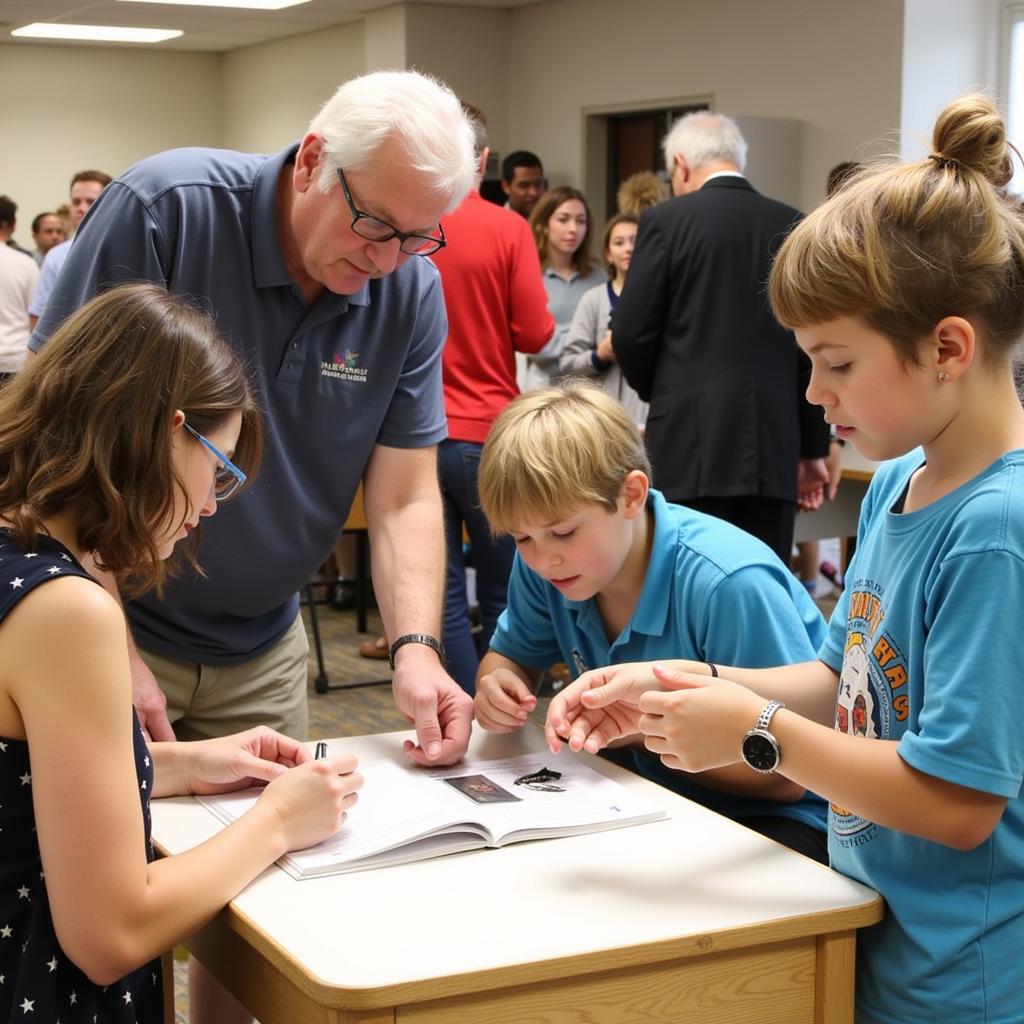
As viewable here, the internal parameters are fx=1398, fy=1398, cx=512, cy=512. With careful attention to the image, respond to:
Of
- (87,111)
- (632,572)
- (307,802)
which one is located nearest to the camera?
(307,802)

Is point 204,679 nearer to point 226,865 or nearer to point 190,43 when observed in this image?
point 226,865

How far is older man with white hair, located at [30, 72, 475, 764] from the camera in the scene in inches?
71.2

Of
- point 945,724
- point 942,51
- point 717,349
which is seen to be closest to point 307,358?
point 945,724

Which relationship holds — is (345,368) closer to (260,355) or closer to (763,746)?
(260,355)

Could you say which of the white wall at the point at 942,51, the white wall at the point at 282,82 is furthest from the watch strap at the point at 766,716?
the white wall at the point at 282,82

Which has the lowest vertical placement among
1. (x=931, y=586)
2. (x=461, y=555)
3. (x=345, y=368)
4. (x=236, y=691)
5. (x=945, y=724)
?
(x=461, y=555)

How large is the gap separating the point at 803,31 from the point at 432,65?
277cm

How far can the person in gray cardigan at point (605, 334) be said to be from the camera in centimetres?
471

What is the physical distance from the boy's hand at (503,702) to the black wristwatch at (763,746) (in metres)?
0.56

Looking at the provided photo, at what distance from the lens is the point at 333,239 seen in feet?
6.06

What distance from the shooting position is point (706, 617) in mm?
1786

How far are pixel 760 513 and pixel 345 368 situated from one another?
209 cm

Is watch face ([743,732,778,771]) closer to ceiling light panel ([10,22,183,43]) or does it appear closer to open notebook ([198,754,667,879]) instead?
open notebook ([198,754,667,879])

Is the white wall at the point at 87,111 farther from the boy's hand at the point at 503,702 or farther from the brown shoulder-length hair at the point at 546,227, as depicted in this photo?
the boy's hand at the point at 503,702
